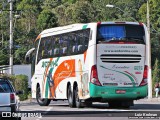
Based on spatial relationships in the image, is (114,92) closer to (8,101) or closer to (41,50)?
(41,50)

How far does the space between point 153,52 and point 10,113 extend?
2478 inches

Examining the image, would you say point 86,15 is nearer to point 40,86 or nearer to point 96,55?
point 40,86

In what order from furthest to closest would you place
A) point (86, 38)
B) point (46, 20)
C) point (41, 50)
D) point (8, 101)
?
point (46, 20) < point (41, 50) < point (86, 38) < point (8, 101)

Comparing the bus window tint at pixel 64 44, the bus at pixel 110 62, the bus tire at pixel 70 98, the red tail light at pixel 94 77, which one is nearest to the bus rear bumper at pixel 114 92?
the bus at pixel 110 62

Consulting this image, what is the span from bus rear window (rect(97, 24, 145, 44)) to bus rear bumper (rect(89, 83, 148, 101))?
2.10 metres

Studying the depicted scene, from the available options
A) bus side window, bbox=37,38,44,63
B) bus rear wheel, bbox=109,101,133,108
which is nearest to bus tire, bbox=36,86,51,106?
bus side window, bbox=37,38,44,63

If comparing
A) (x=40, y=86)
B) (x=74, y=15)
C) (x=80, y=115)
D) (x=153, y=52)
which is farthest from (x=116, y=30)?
(x=74, y=15)

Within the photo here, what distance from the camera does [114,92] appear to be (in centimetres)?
2891

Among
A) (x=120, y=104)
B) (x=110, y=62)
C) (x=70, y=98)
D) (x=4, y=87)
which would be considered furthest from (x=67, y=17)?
(x=4, y=87)

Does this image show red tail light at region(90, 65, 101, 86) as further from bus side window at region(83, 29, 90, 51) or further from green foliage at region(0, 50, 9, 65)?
green foliage at region(0, 50, 9, 65)

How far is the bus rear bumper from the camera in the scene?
2875cm

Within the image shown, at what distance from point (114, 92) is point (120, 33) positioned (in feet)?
8.77

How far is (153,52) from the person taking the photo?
82.0 metres

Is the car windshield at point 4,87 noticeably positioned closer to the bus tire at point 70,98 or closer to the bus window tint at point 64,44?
the bus window tint at point 64,44
